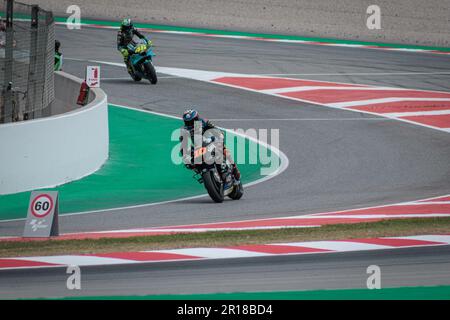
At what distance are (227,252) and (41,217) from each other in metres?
3.00

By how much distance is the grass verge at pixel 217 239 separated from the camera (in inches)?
413

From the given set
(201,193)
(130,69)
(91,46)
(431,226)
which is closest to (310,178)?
(201,193)

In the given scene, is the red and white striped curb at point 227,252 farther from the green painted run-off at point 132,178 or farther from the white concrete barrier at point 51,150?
the white concrete barrier at point 51,150

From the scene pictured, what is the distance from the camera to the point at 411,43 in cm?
3362

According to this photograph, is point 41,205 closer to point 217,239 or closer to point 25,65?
point 217,239

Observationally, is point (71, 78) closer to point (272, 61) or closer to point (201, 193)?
point (201, 193)

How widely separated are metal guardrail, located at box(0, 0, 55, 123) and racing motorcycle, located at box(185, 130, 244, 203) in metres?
3.67

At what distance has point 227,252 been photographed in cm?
996

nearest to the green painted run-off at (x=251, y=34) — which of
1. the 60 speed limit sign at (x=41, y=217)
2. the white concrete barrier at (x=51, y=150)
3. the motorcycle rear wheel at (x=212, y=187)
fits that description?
the white concrete barrier at (x=51, y=150)

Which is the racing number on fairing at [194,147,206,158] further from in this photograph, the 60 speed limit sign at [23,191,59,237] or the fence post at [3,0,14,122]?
the fence post at [3,0,14,122]

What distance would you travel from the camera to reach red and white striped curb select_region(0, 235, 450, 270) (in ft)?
31.8

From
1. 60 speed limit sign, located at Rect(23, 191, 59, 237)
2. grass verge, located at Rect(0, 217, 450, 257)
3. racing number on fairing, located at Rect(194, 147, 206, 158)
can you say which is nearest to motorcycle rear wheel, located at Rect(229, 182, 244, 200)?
racing number on fairing, located at Rect(194, 147, 206, 158)

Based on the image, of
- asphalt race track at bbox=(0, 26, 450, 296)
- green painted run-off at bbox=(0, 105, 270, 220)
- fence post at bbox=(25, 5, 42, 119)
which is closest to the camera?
asphalt race track at bbox=(0, 26, 450, 296)
